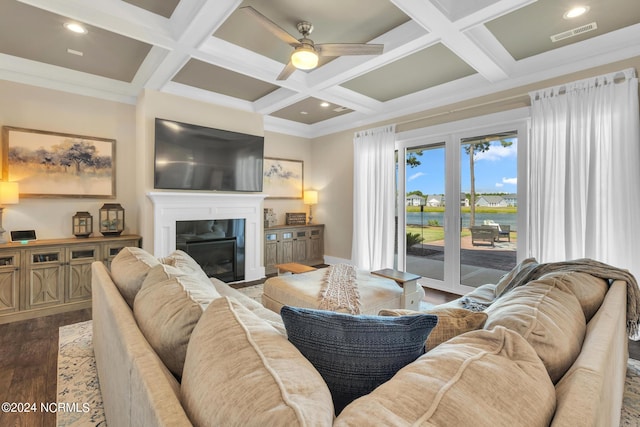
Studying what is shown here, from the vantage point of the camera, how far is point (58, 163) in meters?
3.64

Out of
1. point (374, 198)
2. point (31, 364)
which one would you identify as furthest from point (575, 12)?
point (31, 364)

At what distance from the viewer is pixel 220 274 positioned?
4535mm

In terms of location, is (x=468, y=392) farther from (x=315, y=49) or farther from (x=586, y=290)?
(x=315, y=49)

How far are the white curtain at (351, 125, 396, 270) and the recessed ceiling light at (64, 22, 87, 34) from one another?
3.80m

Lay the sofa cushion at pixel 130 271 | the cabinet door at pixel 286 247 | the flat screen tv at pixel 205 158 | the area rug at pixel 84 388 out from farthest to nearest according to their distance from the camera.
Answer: the cabinet door at pixel 286 247 < the flat screen tv at pixel 205 158 < the area rug at pixel 84 388 < the sofa cushion at pixel 130 271

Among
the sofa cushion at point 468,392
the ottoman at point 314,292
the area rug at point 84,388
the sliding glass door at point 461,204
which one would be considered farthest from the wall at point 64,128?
the sofa cushion at point 468,392

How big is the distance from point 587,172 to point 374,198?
106 inches

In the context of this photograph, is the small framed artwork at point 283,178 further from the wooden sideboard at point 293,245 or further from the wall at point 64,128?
the wall at point 64,128

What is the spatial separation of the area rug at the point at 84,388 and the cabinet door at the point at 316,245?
3743 mm

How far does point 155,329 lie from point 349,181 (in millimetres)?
4780

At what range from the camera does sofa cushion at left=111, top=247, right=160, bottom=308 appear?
5.20ft

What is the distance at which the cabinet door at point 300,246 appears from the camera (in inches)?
221

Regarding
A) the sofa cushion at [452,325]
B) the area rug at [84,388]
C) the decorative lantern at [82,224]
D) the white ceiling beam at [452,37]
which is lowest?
the area rug at [84,388]

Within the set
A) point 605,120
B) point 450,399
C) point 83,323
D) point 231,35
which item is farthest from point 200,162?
point 605,120
